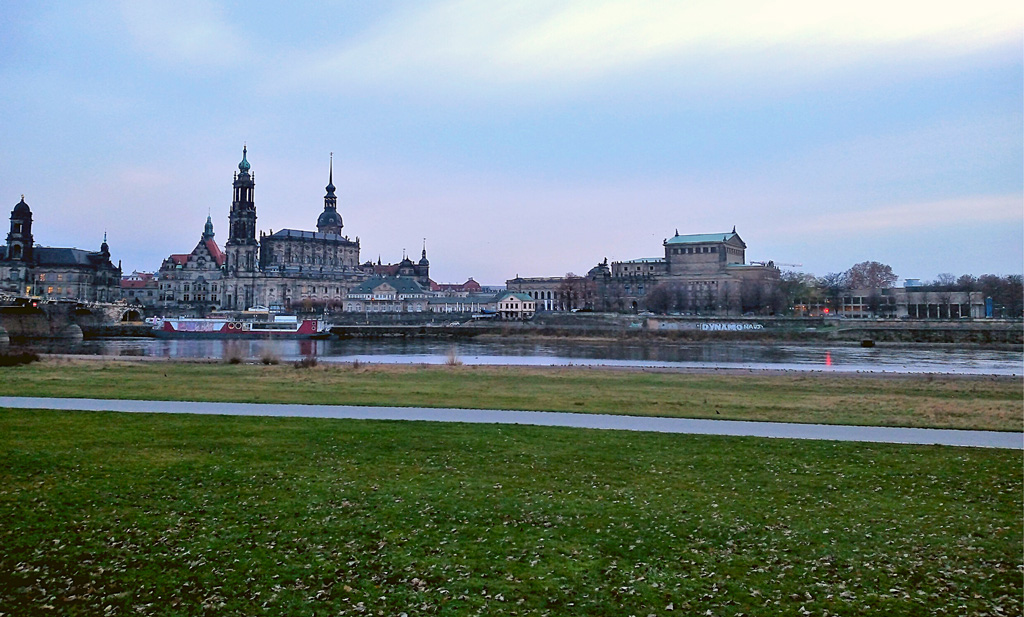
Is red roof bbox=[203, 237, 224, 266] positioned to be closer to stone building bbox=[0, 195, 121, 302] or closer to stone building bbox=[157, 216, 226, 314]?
stone building bbox=[157, 216, 226, 314]

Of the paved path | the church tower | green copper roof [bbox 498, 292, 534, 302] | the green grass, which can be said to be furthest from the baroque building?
the green grass

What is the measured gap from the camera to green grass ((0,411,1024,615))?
6863mm

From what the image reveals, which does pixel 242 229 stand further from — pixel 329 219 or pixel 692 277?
pixel 692 277

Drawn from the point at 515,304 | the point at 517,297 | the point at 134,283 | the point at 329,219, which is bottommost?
the point at 515,304

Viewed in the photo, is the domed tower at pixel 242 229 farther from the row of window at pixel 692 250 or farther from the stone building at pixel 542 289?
the row of window at pixel 692 250

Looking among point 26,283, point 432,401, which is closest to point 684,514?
point 432,401

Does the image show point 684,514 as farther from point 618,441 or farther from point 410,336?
point 410,336

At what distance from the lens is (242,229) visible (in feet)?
494

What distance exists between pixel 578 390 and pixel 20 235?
472 ft

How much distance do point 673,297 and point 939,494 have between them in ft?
441

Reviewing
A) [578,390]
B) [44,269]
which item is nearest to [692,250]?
[44,269]

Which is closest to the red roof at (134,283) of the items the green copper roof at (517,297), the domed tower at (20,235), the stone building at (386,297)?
the domed tower at (20,235)

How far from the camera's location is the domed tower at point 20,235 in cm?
13400

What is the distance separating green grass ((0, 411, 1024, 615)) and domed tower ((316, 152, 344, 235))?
158190mm
